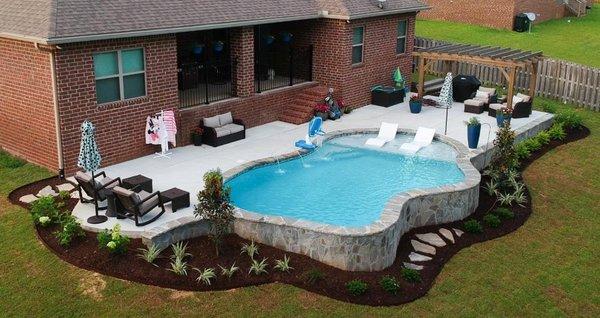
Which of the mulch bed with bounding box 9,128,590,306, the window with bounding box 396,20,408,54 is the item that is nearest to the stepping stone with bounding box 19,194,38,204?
the mulch bed with bounding box 9,128,590,306

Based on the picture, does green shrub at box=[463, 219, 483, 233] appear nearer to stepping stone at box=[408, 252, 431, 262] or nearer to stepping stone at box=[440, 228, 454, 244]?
stepping stone at box=[440, 228, 454, 244]

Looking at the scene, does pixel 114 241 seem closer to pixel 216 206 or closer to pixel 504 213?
pixel 216 206

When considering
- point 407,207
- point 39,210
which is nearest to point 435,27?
point 407,207

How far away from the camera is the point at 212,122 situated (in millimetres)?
20000

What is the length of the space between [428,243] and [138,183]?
684cm

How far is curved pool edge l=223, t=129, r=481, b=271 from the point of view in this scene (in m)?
12.7

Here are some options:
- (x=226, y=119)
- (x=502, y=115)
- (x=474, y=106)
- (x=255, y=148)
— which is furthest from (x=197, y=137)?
(x=474, y=106)

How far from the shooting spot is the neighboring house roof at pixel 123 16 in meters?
15.8

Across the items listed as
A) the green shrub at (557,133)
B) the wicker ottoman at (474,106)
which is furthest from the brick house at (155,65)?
the green shrub at (557,133)

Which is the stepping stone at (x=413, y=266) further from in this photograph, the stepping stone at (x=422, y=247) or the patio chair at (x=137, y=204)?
the patio chair at (x=137, y=204)

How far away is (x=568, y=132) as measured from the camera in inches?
895

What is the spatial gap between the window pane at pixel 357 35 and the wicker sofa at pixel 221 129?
6.38 meters

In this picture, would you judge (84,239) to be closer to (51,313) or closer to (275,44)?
(51,313)

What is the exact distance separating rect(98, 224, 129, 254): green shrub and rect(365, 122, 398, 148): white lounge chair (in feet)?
31.3
